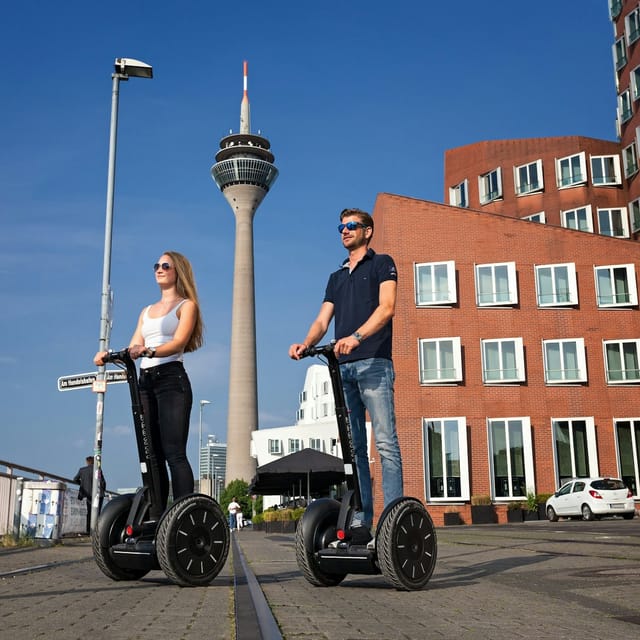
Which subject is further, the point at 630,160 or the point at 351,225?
the point at 630,160

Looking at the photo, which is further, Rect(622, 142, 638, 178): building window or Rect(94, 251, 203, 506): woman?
Rect(622, 142, 638, 178): building window

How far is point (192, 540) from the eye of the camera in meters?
5.22

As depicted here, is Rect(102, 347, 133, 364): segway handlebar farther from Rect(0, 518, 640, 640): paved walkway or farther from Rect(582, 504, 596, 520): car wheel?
Rect(582, 504, 596, 520): car wheel

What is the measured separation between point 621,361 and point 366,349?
93.4 feet

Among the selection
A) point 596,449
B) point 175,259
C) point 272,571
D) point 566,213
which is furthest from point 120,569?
point 566,213

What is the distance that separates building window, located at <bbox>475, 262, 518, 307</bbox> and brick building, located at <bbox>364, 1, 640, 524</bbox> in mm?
39

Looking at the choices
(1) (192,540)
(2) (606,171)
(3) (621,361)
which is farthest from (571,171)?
(1) (192,540)

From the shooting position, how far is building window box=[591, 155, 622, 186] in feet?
141

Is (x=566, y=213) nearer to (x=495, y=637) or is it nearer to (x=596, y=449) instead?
(x=596, y=449)

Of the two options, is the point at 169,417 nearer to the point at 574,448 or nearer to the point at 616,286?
the point at 574,448

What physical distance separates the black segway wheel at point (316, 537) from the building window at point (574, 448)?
87.4 feet

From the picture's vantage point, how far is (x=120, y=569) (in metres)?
5.63

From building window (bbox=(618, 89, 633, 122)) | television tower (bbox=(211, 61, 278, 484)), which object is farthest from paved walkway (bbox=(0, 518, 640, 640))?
television tower (bbox=(211, 61, 278, 484))

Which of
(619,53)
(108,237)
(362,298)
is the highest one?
(619,53)
